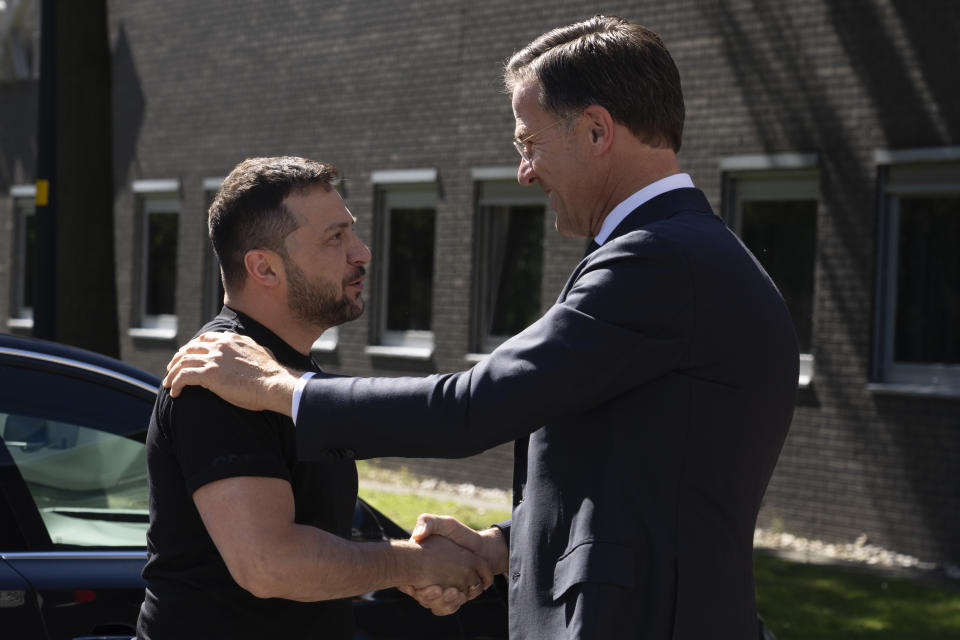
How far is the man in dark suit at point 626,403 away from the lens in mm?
2389

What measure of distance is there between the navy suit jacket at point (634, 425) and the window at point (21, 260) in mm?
20261

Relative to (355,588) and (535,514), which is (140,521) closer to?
(355,588)

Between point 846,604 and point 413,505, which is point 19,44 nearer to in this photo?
point 413,505

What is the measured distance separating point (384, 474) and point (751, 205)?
208 inches

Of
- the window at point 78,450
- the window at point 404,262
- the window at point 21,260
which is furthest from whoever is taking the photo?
the window at point 21,260

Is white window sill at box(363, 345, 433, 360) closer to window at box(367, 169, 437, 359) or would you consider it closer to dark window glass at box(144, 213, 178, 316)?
window at box(367, 169, 437, 359)

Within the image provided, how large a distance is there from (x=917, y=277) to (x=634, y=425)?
368 inches

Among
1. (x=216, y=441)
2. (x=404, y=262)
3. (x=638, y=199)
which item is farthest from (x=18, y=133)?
(x=638, y=199)

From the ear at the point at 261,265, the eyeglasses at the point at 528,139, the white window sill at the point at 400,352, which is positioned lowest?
the white window sill at the point at 400,352

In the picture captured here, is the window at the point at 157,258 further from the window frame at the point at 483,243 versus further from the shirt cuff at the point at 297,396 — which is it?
the shirt cuff at the point at 297,396

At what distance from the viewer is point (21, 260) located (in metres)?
21.7

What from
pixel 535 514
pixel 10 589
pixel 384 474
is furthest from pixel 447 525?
pixel 384 474

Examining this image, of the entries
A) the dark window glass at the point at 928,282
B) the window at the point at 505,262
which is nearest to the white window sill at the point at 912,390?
the dark window glass at the point at 928,282

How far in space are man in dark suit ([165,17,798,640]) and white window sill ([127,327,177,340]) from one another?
1637cm
